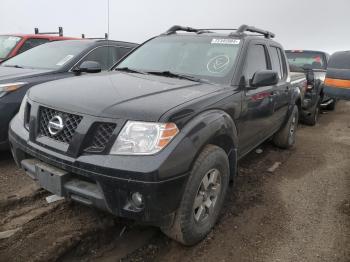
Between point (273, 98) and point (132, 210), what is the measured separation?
2.60 m

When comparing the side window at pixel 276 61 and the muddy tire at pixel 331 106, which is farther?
the muddy tire at pixel 331 106

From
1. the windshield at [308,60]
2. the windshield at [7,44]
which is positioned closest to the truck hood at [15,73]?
the windshield at [7,44]

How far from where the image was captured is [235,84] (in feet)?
10.7

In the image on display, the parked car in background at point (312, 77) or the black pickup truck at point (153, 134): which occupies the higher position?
the black pickup truck at point (153, 134)

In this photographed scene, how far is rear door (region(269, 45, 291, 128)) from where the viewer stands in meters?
4.46

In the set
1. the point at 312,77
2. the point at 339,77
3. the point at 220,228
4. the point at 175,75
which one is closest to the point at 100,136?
the point at 175,75

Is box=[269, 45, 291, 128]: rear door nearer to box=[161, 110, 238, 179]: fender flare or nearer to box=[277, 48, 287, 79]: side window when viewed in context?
box=[277, 48, 287, 79]: side window

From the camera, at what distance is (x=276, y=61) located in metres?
4.66

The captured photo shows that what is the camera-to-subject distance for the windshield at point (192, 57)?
11.1 feet

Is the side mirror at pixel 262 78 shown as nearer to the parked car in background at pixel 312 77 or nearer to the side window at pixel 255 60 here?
the side window at pixel 255 60

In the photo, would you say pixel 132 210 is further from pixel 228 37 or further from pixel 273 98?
pixel 273 98

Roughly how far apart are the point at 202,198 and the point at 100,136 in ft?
3.07

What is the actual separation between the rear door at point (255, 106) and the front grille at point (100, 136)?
4.81ft

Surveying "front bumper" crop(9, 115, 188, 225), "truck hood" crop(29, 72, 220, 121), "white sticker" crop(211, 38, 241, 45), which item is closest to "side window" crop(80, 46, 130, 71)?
"truck hood" crop(29, 72, 220, 121)
